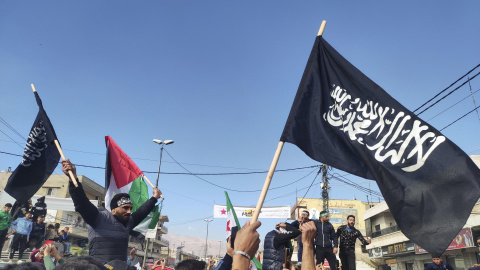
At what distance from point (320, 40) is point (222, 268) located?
8.80 ft

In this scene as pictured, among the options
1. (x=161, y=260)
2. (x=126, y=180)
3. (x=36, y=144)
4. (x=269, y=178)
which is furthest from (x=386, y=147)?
(x=36, y=144)

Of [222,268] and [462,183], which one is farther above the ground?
[462,183]

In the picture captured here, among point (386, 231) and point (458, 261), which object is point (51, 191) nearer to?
point (386, 231)

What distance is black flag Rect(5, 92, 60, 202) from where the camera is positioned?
6.28 meters

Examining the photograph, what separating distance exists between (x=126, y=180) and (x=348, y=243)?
4.97 metres

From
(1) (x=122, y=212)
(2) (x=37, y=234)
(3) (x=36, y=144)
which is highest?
(3) (x=36, y=144)

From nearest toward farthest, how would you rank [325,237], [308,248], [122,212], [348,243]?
[308,248] → [122,212] → [348,243] → [325,237]

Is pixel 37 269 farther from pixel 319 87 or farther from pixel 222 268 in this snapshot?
pixel 319 87

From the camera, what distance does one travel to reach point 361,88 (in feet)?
11.9

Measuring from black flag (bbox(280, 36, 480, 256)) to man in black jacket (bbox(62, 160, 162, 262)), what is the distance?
2.47m

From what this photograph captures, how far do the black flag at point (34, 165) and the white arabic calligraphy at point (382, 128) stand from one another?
16.6 ft

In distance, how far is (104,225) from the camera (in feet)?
14.3

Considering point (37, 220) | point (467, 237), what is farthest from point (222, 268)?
point (467, 237)

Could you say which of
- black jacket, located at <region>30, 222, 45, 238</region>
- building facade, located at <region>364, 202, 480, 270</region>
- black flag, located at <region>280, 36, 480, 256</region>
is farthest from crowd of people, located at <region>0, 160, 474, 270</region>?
building facade, located at <region>364, 202, 480, 270</region>
